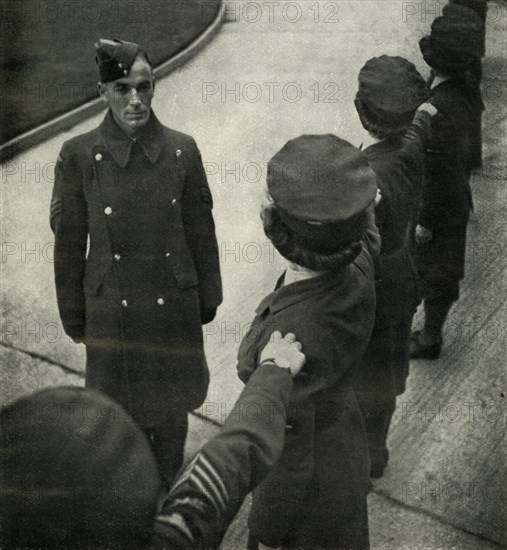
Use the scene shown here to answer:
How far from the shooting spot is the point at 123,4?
436 inches

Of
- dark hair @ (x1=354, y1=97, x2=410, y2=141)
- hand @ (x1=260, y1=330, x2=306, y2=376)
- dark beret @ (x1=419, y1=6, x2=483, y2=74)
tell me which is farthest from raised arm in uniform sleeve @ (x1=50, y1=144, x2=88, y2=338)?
dark beret @ (x1=419, y1=6, x2=483, y2=74)

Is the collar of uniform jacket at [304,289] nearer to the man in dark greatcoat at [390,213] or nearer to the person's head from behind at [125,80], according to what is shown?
the man in dark greatcoat at [390,213]

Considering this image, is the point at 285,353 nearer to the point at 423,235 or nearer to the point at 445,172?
the point at 445,172

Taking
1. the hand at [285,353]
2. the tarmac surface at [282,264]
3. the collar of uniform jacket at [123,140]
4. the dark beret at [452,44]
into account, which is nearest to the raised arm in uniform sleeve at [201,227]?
the collar of uniform jacket at [123,140]

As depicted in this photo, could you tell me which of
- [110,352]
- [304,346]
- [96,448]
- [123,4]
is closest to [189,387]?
[110,352]

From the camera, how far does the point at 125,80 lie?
9.72 ft

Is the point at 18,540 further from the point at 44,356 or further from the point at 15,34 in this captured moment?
the point at 15,34

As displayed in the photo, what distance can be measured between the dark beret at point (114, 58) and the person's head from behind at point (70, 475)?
185cm

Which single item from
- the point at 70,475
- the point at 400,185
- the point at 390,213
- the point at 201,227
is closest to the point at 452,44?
the point at 400,185

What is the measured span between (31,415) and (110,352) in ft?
6.66

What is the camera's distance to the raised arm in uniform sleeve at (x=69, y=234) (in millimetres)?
3096

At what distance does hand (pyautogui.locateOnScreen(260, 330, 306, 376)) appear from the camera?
2.07 metres

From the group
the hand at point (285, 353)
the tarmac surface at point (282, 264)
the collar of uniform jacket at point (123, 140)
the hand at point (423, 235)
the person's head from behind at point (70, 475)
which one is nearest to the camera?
the person's head from behind at point (70, 475)

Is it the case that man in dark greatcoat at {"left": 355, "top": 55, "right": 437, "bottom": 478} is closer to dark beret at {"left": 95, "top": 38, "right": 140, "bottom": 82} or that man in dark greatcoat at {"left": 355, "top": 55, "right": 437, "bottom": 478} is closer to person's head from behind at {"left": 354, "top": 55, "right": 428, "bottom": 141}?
person's head from behind at {"left": 354, "top": 55, "right": 428, "bottom": 141}
